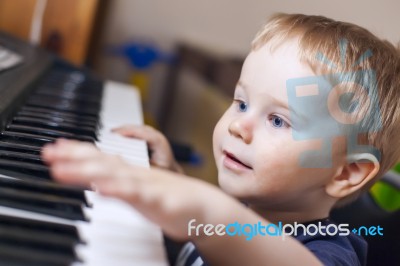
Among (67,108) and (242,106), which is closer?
(242,106)

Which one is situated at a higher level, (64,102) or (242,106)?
(242,106)

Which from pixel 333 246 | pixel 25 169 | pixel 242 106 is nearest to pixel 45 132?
pixel 25 169

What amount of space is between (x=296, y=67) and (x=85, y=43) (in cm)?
98

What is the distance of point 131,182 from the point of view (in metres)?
0.34

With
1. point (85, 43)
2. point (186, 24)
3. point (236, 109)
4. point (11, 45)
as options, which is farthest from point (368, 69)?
point (186, 24)

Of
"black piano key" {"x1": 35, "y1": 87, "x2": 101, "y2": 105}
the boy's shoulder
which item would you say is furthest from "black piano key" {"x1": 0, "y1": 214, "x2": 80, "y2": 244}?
"black piano key" {"x1": 35, "y1": 87, "x2": 101, "y2": 105}

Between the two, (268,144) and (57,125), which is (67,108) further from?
(268,144)

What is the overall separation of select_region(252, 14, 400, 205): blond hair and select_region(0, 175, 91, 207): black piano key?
239mm

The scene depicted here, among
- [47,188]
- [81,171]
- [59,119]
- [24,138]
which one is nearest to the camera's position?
[81,171]

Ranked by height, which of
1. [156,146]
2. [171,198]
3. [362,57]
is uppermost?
[362,57]

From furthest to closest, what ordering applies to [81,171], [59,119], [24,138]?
1. [59,119]
2. [24,138]
3. [81,171]

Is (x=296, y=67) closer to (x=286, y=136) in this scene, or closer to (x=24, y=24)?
(x=286, y=136)

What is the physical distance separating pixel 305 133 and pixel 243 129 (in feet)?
0.19

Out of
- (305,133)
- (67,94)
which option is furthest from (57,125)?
(305,133)
